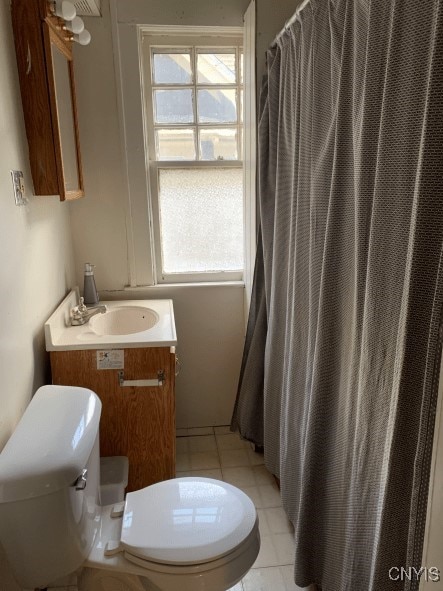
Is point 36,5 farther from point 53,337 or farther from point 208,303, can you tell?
point 208,303

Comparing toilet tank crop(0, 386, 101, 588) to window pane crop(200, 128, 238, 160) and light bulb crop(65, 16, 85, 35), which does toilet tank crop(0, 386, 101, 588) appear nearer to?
light bulb crop(65, 16, 85, 35)

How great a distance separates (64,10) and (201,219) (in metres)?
1.09

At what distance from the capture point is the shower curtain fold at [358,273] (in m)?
0.75

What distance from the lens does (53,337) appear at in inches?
66.4

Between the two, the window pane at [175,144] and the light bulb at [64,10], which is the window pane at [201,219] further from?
the light bulb at [64,10]

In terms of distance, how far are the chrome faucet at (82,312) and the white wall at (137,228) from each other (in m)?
0.29

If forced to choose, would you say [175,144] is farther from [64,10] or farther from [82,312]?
[82,312]

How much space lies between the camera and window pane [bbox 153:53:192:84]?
2.17 m

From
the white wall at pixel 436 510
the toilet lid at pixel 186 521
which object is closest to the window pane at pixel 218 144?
the toilet lid at pixel 186 521

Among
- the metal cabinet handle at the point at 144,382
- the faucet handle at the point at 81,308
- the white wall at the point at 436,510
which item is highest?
the white wall at the point at 436,510

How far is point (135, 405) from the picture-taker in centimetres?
181

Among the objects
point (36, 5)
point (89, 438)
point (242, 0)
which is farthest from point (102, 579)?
point (242, 0)

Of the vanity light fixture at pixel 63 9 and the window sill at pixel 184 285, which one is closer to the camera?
the vanity light fixture at pixel 63 9

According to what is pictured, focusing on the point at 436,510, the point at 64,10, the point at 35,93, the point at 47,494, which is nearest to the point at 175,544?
the point at 47,494
